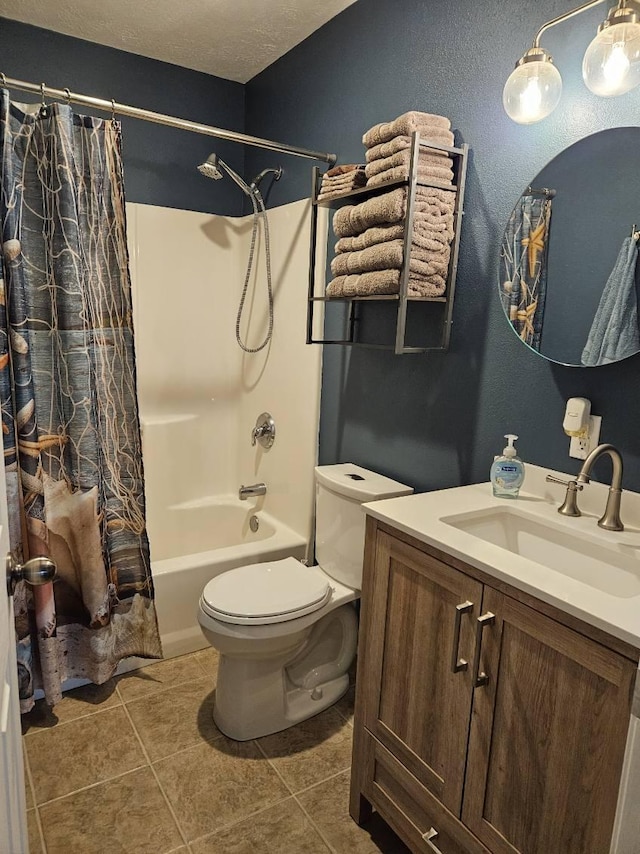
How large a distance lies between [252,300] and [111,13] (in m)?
1.25

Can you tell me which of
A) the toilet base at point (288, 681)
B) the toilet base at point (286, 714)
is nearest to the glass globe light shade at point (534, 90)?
the toilet base at point (288, 681)

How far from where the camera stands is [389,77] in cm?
200

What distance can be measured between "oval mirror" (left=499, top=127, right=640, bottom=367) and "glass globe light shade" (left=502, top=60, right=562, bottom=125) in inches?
5.1

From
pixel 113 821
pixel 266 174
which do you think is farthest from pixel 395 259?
pixel 113 821

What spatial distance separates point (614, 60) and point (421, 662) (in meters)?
1.37

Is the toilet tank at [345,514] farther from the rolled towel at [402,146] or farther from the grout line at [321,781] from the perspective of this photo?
the rolled towel at [402,146]

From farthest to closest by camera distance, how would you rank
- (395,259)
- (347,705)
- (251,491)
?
1. (251,491)
2. (347,705)
3. (395,259)

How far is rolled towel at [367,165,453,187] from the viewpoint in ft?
5.37

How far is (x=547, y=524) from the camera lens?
142cm

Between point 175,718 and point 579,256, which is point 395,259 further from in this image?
point 175,718

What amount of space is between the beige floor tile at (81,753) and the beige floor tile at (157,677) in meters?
0.13

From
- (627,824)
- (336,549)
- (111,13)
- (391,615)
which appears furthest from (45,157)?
(627,824)

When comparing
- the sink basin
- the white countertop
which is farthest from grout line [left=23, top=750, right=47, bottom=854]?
the sink basin

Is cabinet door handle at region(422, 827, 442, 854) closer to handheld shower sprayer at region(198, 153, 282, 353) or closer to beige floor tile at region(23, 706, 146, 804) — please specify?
beige floor tile at region(23, 706, 146, 804)
